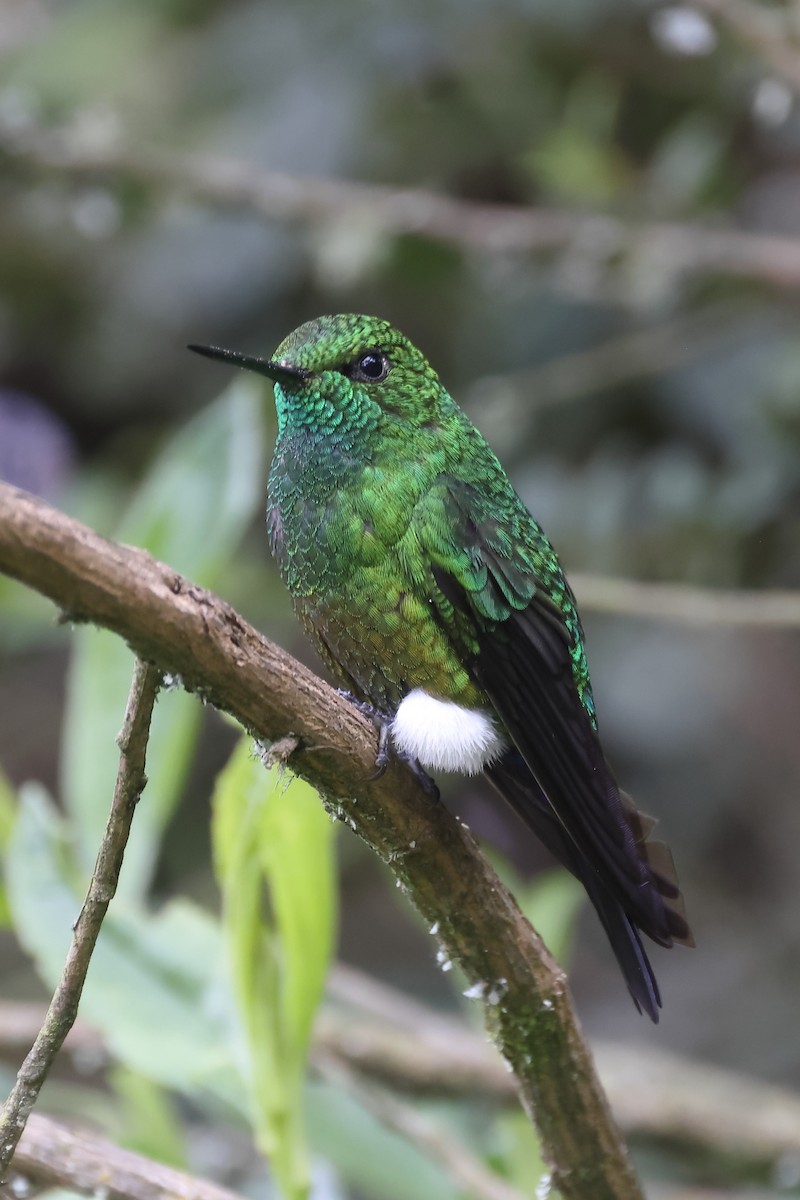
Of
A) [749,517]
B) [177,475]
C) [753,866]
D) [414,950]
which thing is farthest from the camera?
[414,950]

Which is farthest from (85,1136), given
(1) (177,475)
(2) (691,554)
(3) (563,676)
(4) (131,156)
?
(4) (131,156)

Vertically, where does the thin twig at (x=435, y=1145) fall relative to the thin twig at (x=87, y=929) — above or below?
above

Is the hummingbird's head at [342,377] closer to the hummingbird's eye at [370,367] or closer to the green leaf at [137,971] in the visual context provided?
the hummingbird's eye at [370,367]

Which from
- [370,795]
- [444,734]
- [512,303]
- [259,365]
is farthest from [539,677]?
[512,303]

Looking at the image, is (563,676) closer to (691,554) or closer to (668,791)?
(691,554)

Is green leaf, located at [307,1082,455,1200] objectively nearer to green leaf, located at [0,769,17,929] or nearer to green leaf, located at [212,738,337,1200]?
green leaf, located at [212,738,337,1200]

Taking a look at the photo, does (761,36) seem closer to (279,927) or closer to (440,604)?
(440,604)

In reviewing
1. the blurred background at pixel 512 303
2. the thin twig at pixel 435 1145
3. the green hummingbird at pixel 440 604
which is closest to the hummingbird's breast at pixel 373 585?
the green hummingbird at pixel 440 604

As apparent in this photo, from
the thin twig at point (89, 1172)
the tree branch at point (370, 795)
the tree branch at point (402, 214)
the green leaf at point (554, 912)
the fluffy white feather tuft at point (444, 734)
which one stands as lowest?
the thin twig at point (89, 1172)
